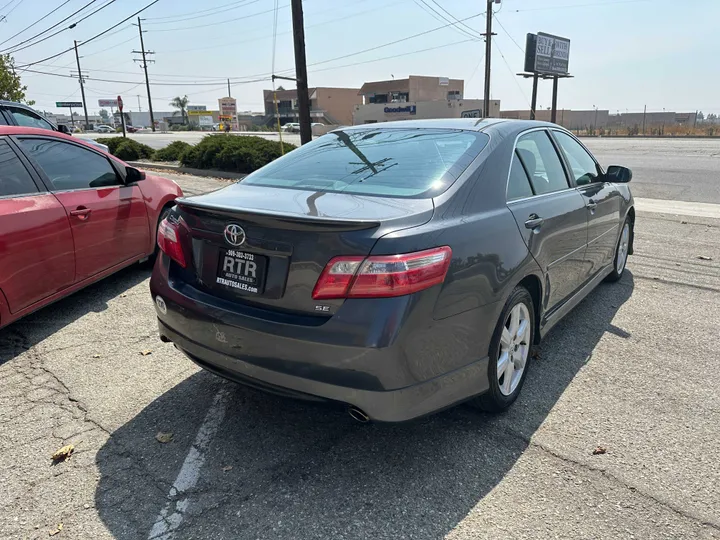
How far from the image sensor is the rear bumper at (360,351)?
2.31 meters

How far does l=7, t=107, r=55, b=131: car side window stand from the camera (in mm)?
9148

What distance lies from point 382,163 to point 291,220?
1.00m

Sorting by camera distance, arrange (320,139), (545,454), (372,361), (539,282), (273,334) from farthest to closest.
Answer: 1. (320,139)
2. (539,282)
3. (545,454)
4. (273,334)
5. (372,361)

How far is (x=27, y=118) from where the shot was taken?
374 inches

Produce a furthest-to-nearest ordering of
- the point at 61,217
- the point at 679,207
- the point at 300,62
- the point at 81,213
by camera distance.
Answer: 1. the point at 300,62
2. the point at 679,207
3. the point at 81,213
4. the point at 61,217

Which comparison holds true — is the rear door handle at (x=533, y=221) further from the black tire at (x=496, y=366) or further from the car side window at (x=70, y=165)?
the car side window at (x=70, y=165)

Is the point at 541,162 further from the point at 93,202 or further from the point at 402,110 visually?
the point at 402,110

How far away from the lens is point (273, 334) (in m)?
2.47

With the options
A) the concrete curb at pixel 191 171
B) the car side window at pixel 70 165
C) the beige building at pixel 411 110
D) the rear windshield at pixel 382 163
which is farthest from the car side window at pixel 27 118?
the beige building at pixel 411 110

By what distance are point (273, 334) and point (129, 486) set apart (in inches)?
40.8

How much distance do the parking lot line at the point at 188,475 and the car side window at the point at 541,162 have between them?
242cm

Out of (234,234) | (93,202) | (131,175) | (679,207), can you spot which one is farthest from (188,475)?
(679,207)

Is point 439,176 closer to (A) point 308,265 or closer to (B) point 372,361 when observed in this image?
(A) point 308,265

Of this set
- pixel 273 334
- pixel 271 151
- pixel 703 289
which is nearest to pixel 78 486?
pixel 273 334
